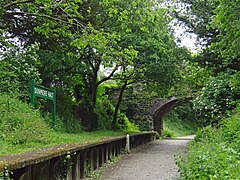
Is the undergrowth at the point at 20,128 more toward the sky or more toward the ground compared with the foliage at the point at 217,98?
more toward the ground

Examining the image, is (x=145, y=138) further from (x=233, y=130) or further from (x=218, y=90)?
(x=233, y=130)

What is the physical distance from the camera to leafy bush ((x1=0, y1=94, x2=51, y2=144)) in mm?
6324

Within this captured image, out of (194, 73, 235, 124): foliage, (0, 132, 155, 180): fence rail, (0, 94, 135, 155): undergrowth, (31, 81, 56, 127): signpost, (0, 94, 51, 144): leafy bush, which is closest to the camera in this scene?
(0, 132, 155, 180): fence rail

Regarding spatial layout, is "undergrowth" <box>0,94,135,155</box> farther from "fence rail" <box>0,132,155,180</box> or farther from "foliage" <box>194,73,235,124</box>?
"foliage" <box>194,73,235,124</box>

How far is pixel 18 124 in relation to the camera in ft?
23.1

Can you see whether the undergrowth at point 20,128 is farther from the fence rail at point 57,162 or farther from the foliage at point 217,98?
the foliage at point 217,98

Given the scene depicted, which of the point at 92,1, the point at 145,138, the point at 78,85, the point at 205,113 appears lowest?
the point at 145,138

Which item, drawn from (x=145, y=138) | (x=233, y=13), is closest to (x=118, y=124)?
(x=145, y=138)

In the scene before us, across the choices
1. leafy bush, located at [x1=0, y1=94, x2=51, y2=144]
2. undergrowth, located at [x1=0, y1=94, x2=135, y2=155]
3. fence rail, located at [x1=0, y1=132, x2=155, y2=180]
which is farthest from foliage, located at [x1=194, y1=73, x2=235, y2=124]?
leafy bush, located at [x1=0, y1=94, x2=51, y2=144]

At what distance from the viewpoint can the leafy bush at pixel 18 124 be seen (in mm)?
6324

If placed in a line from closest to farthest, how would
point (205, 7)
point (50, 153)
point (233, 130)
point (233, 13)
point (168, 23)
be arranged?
point (50, 153)
point (233, 130)
point (233, 13)
point (205, 7)
point (168, 23)

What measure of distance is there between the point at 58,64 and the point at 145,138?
8.77 meters

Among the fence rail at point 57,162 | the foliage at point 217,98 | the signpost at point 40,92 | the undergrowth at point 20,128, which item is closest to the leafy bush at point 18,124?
the undergrowth at point 20,128

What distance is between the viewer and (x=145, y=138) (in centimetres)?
1827
